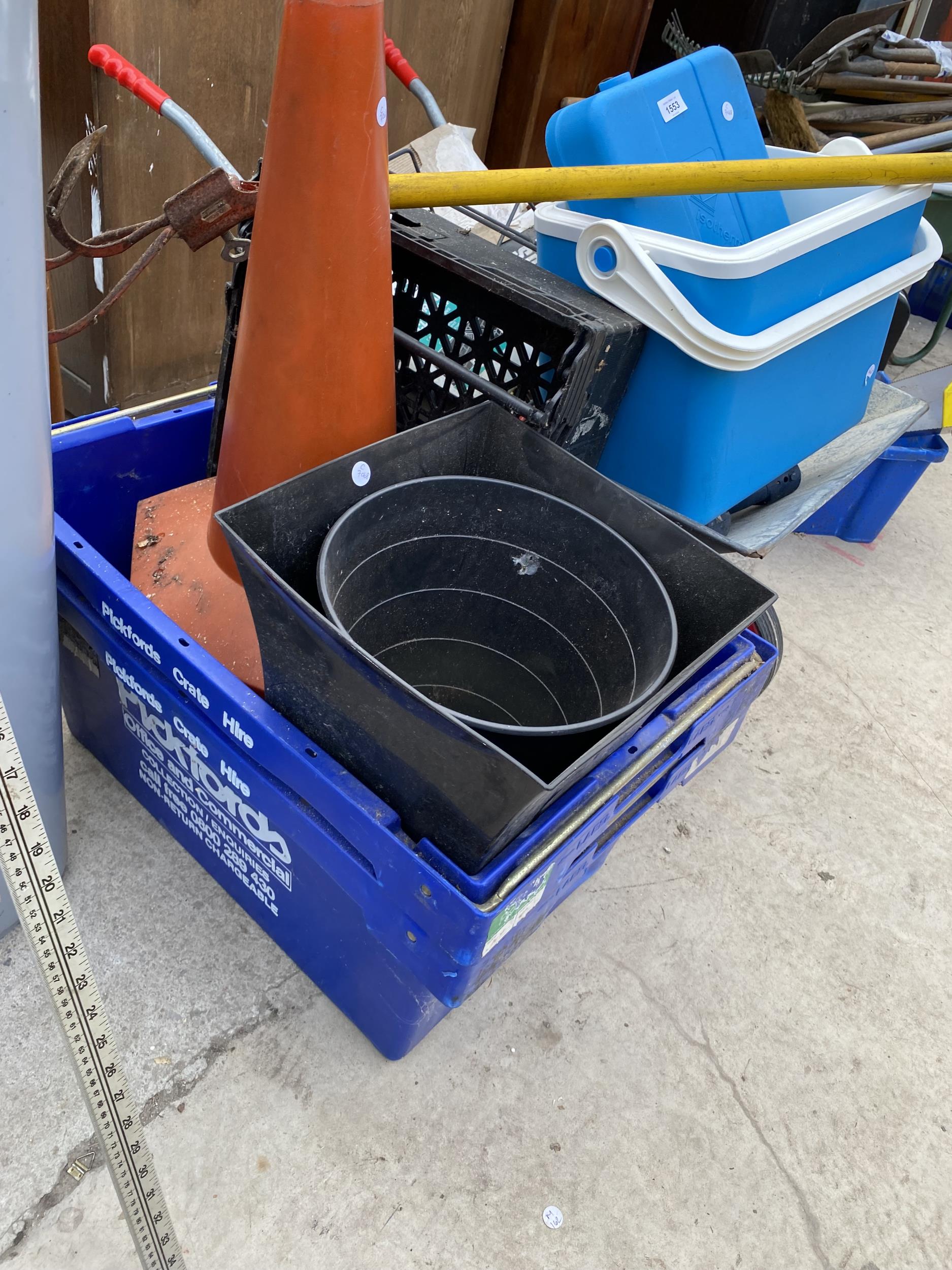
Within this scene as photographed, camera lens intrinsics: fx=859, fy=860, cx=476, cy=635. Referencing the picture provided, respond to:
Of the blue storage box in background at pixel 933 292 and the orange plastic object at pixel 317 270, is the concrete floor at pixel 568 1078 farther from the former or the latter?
the blue storage box in background at pixel 933 292

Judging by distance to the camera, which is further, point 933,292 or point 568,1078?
point 933,292

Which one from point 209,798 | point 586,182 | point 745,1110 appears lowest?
point 745,1110

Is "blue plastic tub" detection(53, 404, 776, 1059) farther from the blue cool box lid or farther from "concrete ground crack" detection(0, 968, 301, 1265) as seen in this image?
the blue cool box lid

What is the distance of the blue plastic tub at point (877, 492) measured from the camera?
6.82ft

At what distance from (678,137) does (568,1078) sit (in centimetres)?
143

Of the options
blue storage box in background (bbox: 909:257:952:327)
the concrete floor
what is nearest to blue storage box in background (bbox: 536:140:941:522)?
the concrete floor

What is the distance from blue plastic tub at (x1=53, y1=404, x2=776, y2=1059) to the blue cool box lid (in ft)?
2.22

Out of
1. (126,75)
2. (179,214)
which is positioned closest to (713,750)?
(179,214)

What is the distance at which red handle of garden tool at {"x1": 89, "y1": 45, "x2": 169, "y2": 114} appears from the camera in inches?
43.9

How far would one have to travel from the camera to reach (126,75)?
112 cm

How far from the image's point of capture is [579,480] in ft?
3.45

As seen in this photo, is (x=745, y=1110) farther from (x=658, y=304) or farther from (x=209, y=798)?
(x=658, y=304)

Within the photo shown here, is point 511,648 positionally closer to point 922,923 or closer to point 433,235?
point 433,235

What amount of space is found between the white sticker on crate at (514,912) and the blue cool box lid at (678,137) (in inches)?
37.5
